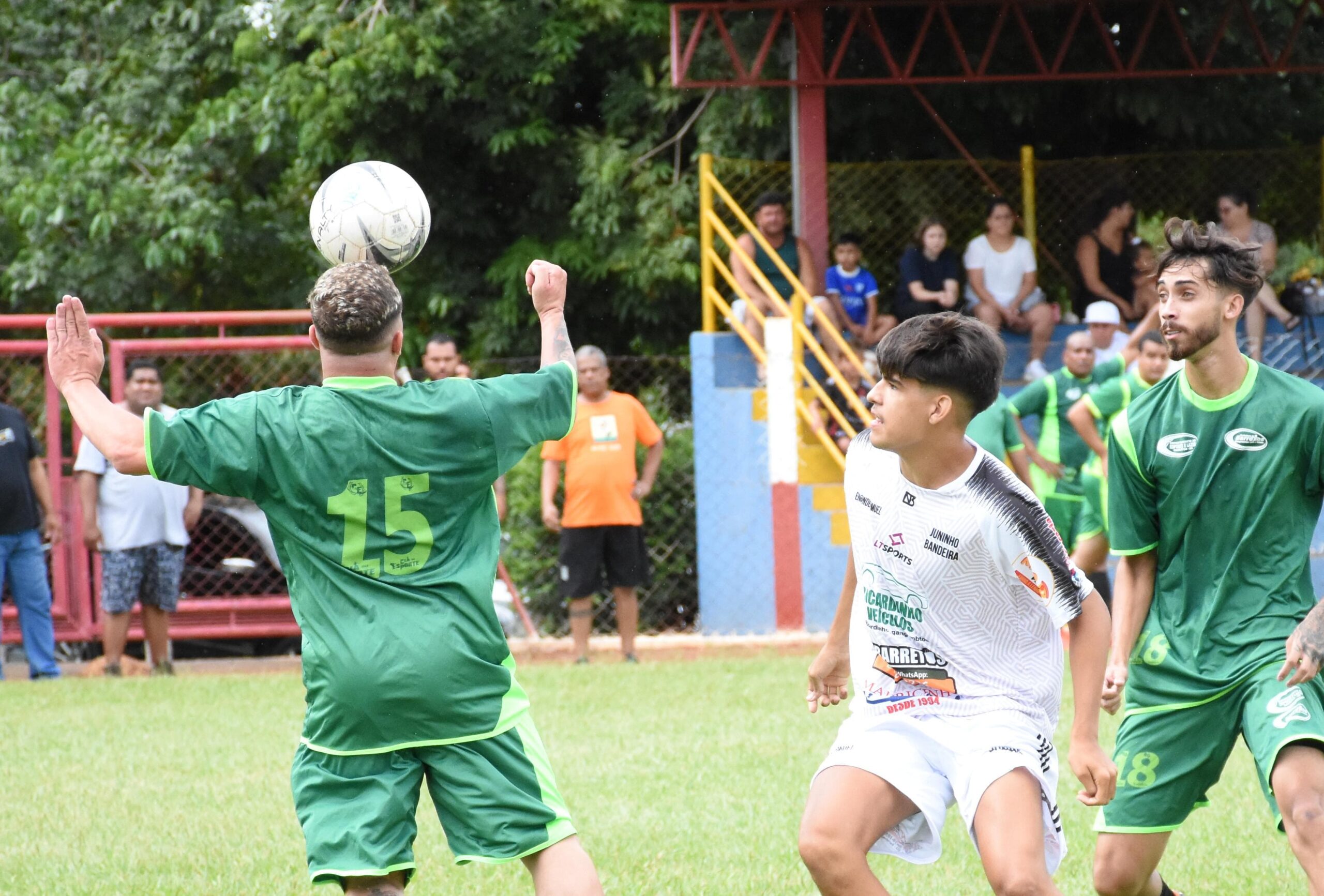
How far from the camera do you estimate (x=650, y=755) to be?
25.3ft

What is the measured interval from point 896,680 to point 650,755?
3.86 metres

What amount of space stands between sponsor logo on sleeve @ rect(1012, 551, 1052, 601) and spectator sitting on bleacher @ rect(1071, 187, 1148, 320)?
33.4 feet

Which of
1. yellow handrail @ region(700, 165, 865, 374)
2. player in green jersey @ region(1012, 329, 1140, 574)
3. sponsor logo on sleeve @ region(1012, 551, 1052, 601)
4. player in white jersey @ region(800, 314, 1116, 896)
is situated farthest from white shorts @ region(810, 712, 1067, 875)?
yellow handrail @ region(700, 165, 865, 374)

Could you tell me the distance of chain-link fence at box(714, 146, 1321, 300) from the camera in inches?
571

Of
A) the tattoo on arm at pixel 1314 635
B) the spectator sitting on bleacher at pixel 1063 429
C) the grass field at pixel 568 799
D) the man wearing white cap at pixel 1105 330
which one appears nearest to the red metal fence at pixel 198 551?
the grass field at pixel 568 799

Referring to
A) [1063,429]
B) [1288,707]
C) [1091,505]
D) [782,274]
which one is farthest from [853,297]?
[1288,707]

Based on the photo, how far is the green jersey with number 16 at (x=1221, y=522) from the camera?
441cm

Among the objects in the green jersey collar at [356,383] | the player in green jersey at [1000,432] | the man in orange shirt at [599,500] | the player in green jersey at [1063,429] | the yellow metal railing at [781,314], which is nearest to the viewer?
the green jersey collar at [356,383]

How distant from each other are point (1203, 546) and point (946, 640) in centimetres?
100

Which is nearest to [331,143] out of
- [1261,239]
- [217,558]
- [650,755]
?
[217,558]

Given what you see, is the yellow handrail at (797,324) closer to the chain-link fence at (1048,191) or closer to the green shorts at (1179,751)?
the chain-link fence at (1048,191)

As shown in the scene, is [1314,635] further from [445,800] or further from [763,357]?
[763,357]

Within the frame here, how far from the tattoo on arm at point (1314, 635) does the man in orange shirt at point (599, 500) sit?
24.6 ft

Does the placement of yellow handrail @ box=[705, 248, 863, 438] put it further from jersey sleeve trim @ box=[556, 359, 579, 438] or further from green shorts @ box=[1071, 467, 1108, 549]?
jersey sleeve trim @ box=[556, 359, 579, 438]
